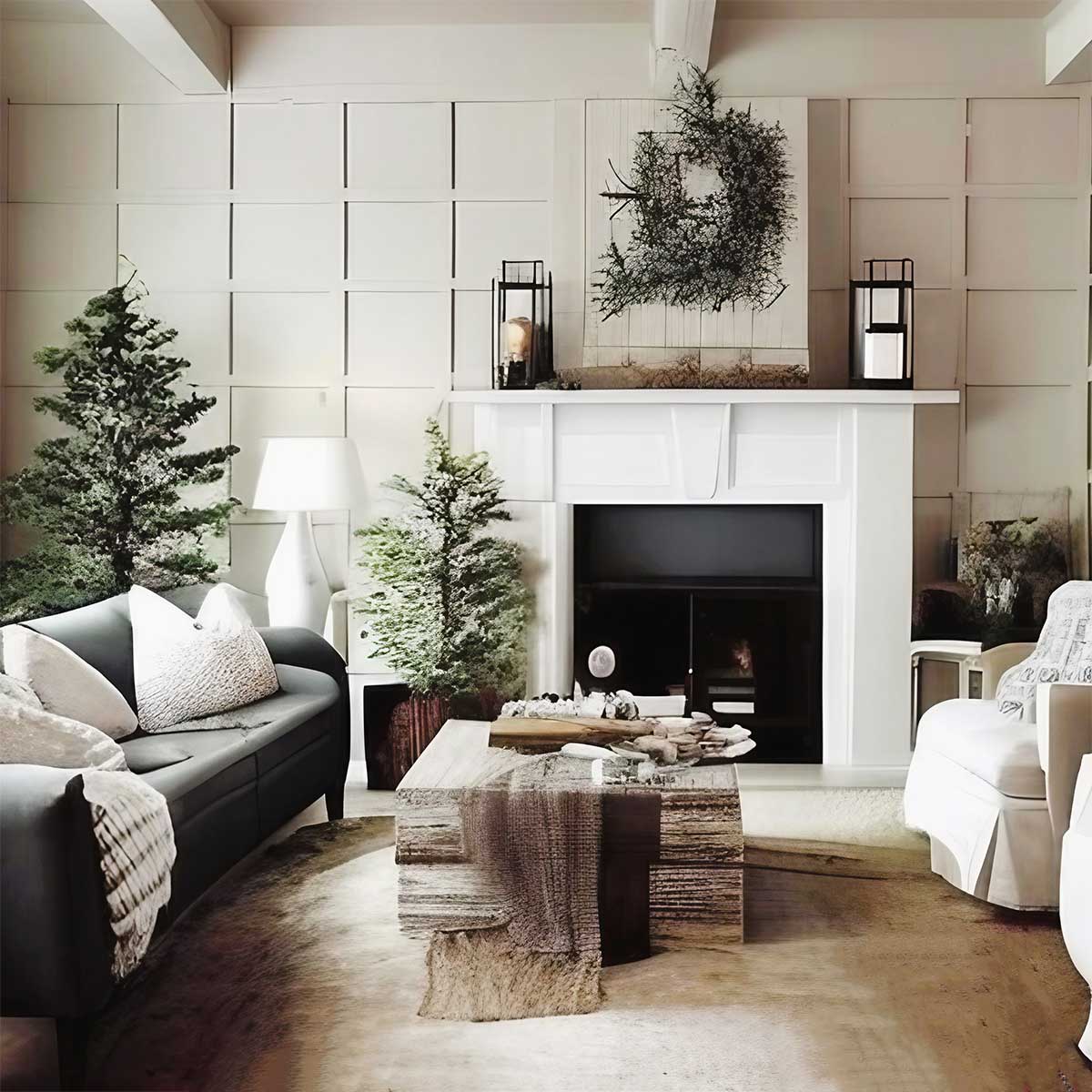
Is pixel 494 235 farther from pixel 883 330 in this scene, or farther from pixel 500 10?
pixel 883 330

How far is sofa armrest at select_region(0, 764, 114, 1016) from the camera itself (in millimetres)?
2039

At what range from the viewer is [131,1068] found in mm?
2182

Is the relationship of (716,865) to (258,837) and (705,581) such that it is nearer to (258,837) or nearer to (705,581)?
(258,837)

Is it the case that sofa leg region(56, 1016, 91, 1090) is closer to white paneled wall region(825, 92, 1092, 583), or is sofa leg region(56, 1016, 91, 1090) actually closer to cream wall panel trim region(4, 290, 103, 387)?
cream wall panel trim region(4, 290, 103, 387)

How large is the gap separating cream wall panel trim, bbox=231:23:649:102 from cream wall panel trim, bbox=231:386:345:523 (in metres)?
1.23

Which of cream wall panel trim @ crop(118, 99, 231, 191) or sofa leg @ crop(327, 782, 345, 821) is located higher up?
cream wall panel trim @ crop(118, 99, 231, 191)

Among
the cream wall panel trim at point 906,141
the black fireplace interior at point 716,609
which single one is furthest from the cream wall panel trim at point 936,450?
the cream wall panel trim at point 906,141

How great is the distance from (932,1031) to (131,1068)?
61.0 inches

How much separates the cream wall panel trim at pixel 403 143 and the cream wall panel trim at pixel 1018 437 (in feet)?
7.87

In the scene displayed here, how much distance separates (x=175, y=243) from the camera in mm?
4906

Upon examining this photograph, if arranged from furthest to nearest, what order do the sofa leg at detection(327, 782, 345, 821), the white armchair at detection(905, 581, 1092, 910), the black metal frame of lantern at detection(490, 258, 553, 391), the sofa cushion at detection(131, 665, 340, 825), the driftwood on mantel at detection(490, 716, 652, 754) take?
the black metal frame of lantern at detection(490, 258, 553, 391) → the sofa leg at detection(327, 782, 345, 821) → the driftwood on mantel at detection(490, 716, 652, 754) → the white armchair at detection(905, 581, 1092, 910) → the sofa cushion at detection(131, 665, 340, 825)

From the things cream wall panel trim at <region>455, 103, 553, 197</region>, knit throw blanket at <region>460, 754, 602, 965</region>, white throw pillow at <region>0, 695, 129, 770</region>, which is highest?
cream wall panel trim at <region>455, 103, 553, 197</region>

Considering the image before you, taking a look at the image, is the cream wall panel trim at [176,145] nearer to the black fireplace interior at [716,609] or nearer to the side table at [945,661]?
the black fireplace interior at [716,609]

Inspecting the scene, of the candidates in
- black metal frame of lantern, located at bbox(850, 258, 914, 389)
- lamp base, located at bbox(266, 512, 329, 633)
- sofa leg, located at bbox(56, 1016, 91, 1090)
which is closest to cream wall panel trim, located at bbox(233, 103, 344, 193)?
lamp base, located at bbox(266, 512, 329, 633)
